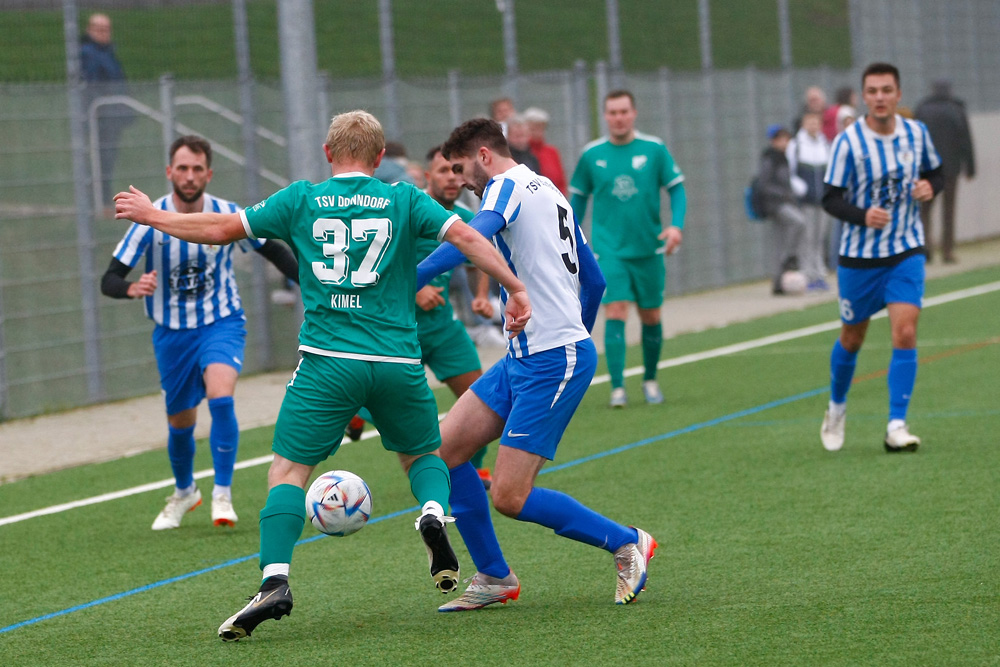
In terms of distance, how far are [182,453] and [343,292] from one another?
9.40ft

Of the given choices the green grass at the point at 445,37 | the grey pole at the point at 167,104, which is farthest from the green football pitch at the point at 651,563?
the green grass at the point at 445,37

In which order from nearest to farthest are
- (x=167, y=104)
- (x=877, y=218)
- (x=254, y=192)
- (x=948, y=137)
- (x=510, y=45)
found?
1. (x=877, y=218)
2. (x=167, y=104)
3. (x=254, y=192)
4. (x=510, y=45)
5. (x=948, y=137)

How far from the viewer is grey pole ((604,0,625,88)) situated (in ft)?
60.8

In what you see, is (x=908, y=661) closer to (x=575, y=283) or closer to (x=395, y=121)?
(x=575, y=283)

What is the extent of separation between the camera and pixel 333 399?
17.9 feet

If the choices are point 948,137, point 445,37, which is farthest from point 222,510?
point 948,137

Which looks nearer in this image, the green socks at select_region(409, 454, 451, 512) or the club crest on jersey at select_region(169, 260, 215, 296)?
the green socks at select_region(409, 454, 451, 512)

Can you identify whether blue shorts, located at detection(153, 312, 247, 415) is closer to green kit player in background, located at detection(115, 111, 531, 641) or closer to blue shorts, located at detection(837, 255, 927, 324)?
green kit player in background, located at detection(115, 111, 531, 641)

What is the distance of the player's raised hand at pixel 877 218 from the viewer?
830cm

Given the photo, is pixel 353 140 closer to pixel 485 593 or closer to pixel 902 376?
pixel 485 593

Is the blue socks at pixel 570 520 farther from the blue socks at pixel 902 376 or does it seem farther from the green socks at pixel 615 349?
the green socks at pixel 615 349

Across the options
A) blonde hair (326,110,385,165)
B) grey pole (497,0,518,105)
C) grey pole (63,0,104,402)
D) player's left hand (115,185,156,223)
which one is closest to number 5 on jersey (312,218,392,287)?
blonde hair (326,110,385,165)

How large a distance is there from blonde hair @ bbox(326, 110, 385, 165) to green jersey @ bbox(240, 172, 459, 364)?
0.25 ft

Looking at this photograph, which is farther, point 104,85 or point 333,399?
point 104,85
